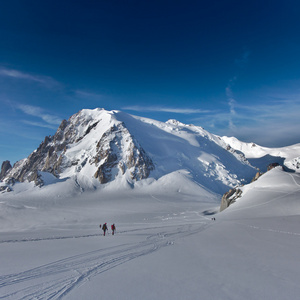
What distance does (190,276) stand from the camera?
315 inches

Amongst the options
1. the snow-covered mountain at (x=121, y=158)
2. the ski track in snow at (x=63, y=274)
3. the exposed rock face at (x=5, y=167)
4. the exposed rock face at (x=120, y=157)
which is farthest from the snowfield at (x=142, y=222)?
the exposed rock face at (x=5, y=167)

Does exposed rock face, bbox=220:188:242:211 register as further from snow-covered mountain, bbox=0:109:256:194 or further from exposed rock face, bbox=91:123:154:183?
exposed rock face, bbox=91:123:154:183

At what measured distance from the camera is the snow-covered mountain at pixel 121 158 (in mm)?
119500

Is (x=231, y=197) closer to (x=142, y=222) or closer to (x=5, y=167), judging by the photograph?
(x=142, y=222)

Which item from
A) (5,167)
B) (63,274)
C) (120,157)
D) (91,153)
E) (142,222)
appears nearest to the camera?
(63,274)

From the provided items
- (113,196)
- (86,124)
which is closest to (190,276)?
(113,196)

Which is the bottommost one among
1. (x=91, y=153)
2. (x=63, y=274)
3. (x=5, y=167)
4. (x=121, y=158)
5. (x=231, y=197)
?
(x=63, y=274)

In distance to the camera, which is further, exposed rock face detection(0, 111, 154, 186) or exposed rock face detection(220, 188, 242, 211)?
exposed rock face detection(0, 111, 154, 186)

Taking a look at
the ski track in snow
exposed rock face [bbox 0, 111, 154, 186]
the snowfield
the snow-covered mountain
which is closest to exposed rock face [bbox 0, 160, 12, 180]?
the snowfield

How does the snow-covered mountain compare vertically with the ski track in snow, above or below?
above

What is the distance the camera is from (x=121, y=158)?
12744 cm

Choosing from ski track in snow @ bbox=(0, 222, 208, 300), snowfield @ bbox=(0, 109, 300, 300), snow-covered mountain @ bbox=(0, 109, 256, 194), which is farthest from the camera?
snow-covered mountain @ bbox=(0, 109, 256, 194)

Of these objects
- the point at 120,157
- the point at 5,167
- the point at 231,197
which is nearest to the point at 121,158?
the point at 120,157

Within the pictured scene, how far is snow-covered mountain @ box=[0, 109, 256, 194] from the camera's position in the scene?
4705 inches
